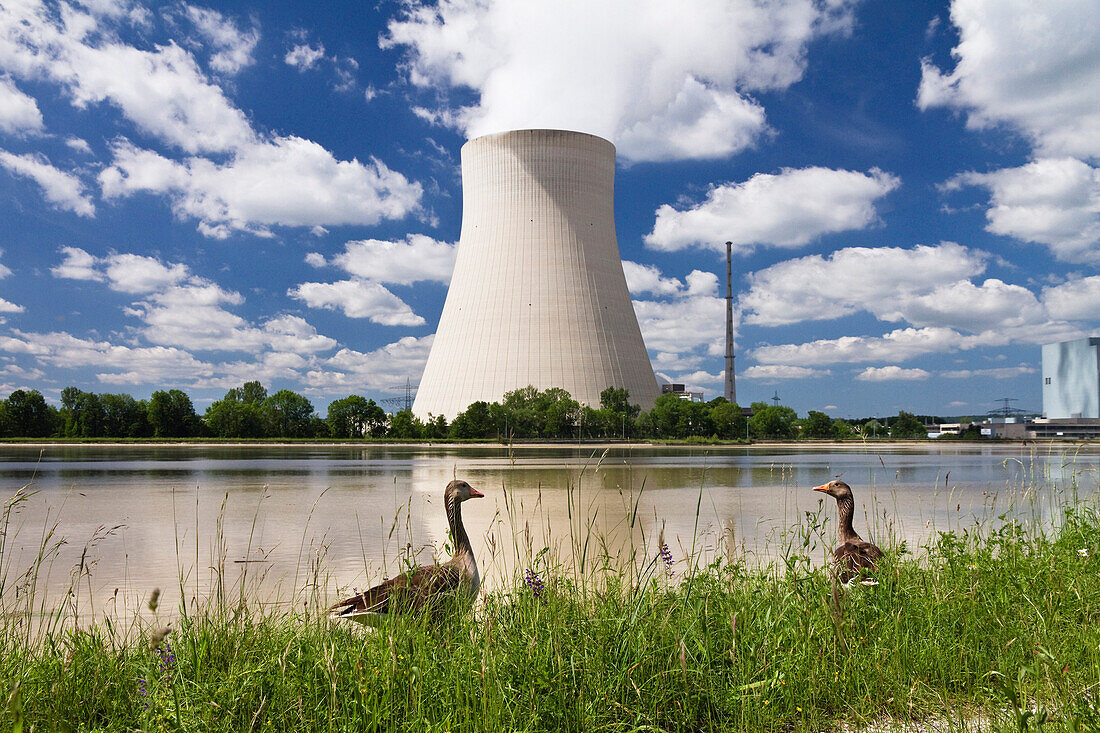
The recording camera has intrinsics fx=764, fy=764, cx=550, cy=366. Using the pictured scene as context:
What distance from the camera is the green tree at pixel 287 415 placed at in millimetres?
57062

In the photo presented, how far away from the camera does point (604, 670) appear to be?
2.36 m

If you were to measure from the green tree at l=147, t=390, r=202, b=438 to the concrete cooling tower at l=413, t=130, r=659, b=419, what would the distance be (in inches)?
825

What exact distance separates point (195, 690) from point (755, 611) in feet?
6.48

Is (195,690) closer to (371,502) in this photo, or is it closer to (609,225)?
(371,502)

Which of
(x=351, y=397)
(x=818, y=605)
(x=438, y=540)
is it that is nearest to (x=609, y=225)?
(x=351, y=397)

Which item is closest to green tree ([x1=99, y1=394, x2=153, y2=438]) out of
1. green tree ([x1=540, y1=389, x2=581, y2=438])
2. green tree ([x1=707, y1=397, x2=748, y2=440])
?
green tree ([x1=540, y1=389, x2=581, y2=438])

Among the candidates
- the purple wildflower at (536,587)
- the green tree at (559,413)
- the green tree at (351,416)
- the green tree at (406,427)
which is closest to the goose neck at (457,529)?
the purple wildflower at (536,587)

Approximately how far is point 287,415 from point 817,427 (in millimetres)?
43665

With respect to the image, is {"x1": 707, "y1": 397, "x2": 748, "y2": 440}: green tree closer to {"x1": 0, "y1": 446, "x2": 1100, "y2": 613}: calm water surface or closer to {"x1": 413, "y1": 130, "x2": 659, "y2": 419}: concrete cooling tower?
{"x1": 413, "y1": 130, "x2": 659, "y2": 419}: concrete cooling tower

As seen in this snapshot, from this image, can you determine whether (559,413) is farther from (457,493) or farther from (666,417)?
(457,493)

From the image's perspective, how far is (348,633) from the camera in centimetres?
280

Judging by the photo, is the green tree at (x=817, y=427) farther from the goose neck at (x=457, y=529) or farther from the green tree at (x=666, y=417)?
the goose neck at (x=457, y=529)

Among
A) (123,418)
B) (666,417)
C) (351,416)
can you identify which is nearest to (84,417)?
(123,418)

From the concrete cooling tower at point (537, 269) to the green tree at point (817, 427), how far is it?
84.3 feet
